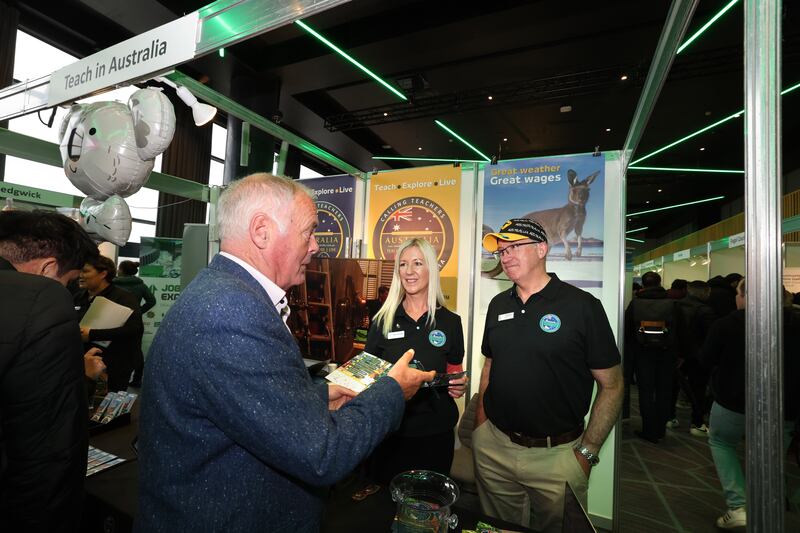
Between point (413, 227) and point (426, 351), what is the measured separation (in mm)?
1409

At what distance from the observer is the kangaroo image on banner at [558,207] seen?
9.04ft

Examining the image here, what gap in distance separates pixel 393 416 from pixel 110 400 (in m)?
1.81

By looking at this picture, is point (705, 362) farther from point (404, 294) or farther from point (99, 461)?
point (99, 461)

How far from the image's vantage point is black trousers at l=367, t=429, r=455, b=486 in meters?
1.99

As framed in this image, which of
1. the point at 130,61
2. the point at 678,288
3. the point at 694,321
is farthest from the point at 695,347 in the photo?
the point at 130,61

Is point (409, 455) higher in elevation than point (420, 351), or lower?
lower

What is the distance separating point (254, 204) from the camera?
1.08 m

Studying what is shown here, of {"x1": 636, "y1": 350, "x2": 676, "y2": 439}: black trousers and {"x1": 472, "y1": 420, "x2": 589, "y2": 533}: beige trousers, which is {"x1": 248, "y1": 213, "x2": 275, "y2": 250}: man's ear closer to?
{"x1": 472, "y1": 420, "x2": 589, "y2": 533}: beige trousers

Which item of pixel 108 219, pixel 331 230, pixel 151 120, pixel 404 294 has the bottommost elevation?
pixel 404 294

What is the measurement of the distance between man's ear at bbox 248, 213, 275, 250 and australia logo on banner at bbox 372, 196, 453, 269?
83.0 inches

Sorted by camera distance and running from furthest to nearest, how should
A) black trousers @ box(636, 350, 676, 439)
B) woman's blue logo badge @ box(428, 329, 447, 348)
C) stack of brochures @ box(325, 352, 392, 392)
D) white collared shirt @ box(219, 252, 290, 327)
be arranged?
black trousers @ box(636, 350, 676, 439) → woman's blue logo badge @ box(428, 329, 447, 348) → stack of brochures @ box(325, 352, 392, 392) → white collared shirt @ box(219, 252, 290, 327)

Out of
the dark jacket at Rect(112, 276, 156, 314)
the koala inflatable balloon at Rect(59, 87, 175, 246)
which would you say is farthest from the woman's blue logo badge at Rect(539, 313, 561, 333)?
the dark jacket at Rect(112, 276, 156, 314)

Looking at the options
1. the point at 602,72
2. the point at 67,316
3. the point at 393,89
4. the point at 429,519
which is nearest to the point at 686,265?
the point at 429,519

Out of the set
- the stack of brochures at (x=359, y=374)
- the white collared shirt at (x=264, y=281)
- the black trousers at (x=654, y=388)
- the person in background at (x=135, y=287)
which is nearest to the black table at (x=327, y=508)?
the stack of brochures at (x=359, y=374)
